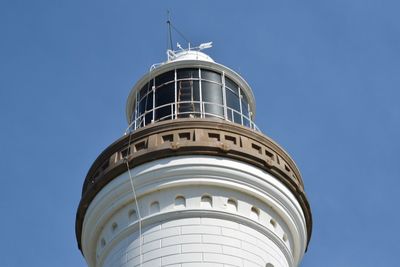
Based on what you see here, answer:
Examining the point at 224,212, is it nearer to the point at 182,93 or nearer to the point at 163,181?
the point at 163,181

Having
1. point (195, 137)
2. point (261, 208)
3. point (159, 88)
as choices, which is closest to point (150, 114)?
point (159, 88)

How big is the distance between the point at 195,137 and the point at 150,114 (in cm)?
287

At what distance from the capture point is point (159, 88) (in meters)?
24.1

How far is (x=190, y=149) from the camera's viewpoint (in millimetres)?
20906

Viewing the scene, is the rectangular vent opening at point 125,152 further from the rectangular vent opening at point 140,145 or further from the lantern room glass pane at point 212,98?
the lantern room glass pane at point 212,98

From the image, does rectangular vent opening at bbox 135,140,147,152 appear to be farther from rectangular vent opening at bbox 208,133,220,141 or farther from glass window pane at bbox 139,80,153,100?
glass window pane at bbox 139,80,153,100

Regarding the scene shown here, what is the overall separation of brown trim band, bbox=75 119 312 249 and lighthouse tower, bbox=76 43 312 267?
0.02m

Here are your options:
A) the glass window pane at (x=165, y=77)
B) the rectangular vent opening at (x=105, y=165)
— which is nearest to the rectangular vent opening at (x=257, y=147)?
the rectangular vent opening at (x=105, y=165)

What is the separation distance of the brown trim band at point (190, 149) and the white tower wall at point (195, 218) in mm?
170

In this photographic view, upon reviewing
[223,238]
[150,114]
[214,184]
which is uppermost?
[150,114]

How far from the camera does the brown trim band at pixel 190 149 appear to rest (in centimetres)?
2095

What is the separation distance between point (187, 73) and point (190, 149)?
12.2 feet

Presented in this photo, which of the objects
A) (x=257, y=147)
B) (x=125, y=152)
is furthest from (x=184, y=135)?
(x=257, y=147)

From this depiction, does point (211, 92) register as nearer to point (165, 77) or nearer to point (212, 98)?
point (212, 98)
